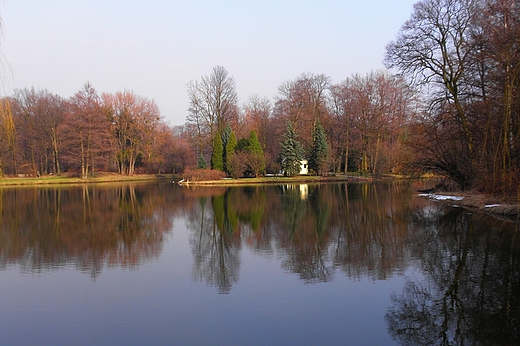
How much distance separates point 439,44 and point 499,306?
1933cm

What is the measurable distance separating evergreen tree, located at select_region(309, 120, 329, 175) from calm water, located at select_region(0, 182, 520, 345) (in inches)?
1210

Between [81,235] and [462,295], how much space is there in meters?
11.7

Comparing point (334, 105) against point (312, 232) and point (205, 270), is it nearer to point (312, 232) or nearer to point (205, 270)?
point (312, 232)

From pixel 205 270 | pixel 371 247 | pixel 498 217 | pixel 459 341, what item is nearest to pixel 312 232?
pixel 371 247

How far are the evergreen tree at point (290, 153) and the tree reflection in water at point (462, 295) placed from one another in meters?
34.9

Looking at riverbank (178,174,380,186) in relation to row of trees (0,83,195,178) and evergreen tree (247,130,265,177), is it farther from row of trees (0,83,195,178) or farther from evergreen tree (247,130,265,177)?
row of trees (0,83,195,178)

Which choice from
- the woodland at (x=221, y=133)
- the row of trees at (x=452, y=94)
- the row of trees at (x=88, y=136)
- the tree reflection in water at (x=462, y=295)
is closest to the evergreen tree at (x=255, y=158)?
the woodland at (x=221, y=133)

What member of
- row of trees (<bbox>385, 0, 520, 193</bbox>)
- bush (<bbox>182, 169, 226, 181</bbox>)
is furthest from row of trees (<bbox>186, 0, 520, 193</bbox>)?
bush (<bbox>182, 169, 226, 181</bbox>)

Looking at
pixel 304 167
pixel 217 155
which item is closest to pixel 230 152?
pixel 217 155

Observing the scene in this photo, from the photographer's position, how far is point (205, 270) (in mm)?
10352

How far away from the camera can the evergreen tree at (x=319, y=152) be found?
157 ft

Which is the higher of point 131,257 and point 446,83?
point 446,83

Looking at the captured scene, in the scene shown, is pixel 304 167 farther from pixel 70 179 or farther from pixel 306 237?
pixel 306 237

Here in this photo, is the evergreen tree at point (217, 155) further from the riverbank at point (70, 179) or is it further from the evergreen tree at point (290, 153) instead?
the riverbank at point (70, 179)
